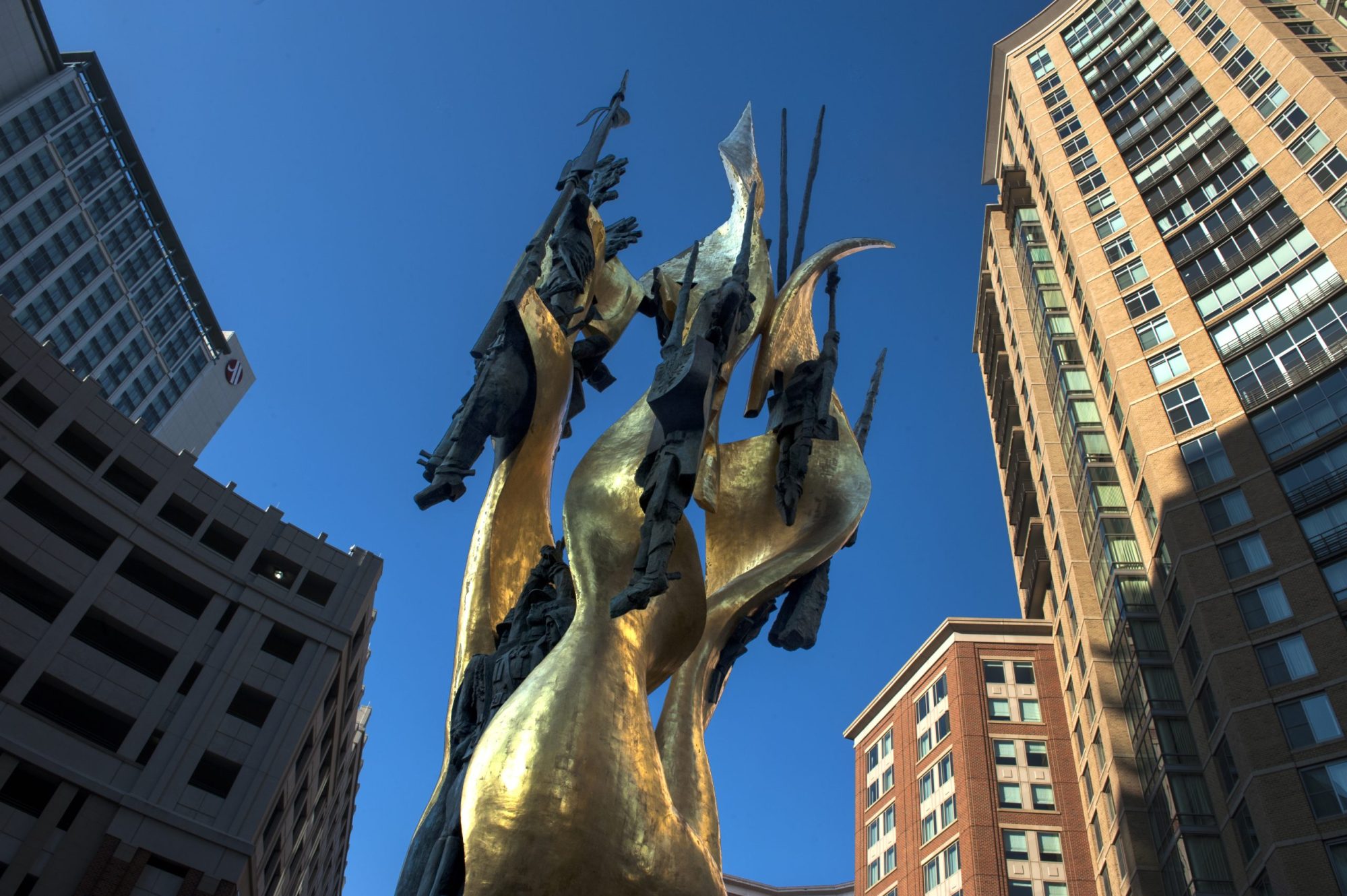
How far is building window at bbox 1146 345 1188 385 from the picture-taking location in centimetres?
3344

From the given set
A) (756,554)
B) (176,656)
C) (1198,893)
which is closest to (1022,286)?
(1198,893)

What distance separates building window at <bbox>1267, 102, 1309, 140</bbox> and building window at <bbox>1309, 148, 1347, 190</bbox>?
223cm

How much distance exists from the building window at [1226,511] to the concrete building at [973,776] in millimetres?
15871

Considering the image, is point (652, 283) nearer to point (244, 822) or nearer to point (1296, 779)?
point (1296, 779)

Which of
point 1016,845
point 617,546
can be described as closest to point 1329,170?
point 1016,845

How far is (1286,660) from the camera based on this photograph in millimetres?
25234

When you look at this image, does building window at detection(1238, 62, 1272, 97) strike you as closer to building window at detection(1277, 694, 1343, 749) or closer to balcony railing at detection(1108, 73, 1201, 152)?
balcony railing at detection(1108, 73, 1201, 152)

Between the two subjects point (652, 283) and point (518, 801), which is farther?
point (652, 283)

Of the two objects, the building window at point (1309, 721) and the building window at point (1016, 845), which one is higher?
the building window at point (1016, 845)

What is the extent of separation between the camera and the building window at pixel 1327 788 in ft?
73.5

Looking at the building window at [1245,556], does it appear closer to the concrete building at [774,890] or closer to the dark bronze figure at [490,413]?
the dark bronze figure at [490,413]

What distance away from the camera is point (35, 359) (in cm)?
3070

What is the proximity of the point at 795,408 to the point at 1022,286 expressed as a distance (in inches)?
1564

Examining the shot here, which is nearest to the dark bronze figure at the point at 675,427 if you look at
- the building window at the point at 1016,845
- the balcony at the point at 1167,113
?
the building window at the point at 1016,845
